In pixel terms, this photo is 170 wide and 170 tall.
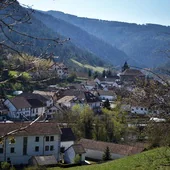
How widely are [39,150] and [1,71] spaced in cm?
2839

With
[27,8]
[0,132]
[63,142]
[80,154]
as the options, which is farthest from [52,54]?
[63,142]

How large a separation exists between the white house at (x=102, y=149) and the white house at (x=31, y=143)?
3.05m

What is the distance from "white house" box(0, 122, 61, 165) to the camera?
95.3 ft

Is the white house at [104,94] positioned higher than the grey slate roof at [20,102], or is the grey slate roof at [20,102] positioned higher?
the grey slate roof at [20,102]

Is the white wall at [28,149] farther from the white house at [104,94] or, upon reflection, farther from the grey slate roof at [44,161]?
the white house at [104,94]

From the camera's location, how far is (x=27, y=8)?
358 centimetres

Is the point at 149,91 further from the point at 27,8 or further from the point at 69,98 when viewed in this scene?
the point at 69,98

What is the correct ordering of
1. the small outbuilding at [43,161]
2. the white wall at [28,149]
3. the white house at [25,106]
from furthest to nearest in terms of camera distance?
the white house at [25,106], the white wall at [28,149], the small outbuilding at [43,161]

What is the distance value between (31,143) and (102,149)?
254 inches

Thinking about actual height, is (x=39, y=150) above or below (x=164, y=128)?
below

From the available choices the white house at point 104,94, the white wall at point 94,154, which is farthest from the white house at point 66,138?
the white house at point 104,94

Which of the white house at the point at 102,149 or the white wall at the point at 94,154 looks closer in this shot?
the white house at the point at 102,149

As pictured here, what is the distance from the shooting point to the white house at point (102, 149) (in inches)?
1201

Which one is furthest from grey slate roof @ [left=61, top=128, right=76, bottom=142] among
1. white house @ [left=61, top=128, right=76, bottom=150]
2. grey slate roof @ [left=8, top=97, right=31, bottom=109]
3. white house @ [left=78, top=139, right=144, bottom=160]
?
grey slate roof @ [left=8, top=97, right=31, bottom=109]
